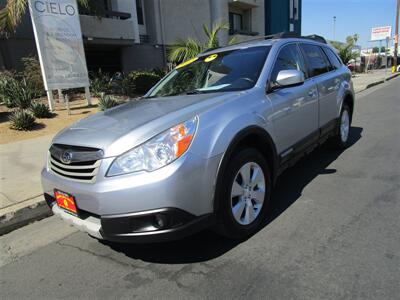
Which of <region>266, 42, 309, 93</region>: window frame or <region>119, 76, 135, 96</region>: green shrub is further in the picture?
<region>119, 76, 135, 96</region>: green shrub

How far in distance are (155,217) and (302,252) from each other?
1.31m

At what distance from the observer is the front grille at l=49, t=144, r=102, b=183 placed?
2.64 metres

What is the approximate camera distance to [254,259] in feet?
9.48

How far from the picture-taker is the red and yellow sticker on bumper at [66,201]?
2814 millimetres

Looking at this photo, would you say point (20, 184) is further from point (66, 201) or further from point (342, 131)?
point (342, 131)

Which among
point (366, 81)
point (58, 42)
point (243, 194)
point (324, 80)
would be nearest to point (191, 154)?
point (243, 194)

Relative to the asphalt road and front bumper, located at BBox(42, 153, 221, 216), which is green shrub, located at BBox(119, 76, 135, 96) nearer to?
the asphalt road

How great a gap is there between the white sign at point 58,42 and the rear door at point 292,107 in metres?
8.04

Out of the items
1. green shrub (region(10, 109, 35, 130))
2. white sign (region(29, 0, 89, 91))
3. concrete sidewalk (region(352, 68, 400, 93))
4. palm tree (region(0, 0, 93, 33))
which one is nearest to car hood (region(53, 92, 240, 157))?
green shrub (region(10, 109, 35, 130))

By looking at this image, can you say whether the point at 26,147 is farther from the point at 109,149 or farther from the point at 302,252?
the point at 302,252

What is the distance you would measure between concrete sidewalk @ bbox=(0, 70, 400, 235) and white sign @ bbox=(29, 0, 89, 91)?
359 cm

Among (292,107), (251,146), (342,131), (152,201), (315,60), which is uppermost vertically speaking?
(315,60)

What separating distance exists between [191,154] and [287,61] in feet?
7.26

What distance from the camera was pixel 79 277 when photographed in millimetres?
2865
